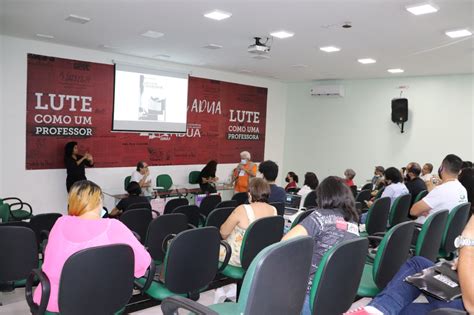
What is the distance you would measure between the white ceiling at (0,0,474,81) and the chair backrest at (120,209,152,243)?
7.75ft

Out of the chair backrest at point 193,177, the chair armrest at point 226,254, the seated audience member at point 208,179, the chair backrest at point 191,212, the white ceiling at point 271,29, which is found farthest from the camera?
the chair backrest at point 193,177

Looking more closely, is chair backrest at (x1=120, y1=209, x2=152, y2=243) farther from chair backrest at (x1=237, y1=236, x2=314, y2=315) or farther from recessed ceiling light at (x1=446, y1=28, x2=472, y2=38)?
recessed ceiling light at (x1=446, y1=28, x2=472, y2=38)

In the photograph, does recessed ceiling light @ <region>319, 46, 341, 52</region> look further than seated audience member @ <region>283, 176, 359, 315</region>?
Yes

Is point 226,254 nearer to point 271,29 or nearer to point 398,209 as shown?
point 398,209

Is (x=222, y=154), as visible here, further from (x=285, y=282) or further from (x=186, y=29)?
(x=285, y=282)

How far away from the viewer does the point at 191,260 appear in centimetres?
269

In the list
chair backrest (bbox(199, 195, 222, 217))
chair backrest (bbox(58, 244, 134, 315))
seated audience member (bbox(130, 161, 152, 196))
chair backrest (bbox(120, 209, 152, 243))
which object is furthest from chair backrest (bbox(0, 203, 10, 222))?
chair backrest (bbox(58, 244, 134, 315))

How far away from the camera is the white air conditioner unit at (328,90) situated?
34.1ft

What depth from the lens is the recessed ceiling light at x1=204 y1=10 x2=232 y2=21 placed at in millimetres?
4851

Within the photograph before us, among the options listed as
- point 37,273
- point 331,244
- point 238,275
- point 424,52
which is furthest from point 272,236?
point 424,52

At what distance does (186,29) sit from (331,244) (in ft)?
Answer: 14.2

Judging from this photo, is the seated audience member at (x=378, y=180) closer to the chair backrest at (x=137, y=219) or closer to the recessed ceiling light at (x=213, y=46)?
the recessed ceiling light at (x=213, y=46)

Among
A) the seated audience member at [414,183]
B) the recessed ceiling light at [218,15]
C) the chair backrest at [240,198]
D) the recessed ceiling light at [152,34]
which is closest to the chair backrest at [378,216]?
the seated audience member at [414,183]

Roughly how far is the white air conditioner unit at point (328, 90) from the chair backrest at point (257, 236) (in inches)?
306
